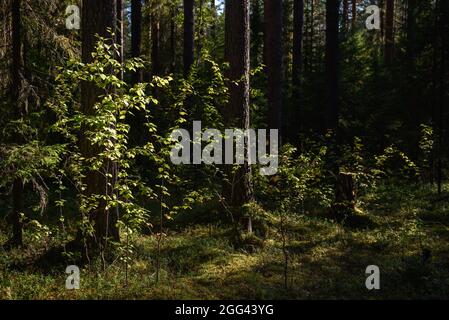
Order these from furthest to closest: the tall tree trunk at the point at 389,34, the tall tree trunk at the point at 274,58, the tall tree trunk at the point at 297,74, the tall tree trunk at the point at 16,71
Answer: the tall tree trunk at the point at 389,34
the tall tree trunk at the point at 297,74
the tall tree trunk at the point at 274,58
the tall tree trunk at the point at 16,71

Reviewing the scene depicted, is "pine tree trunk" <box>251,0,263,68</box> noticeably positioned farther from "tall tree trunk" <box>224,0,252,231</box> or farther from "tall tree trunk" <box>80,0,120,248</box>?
"tall tree trunk" <box>80,0,120,248</box>

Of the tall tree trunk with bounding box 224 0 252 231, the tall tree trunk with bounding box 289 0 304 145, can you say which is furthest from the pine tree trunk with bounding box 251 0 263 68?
the tall tree trunk with bounding box 224 0 252 231

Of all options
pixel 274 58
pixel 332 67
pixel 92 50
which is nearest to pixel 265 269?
pixel 92 50

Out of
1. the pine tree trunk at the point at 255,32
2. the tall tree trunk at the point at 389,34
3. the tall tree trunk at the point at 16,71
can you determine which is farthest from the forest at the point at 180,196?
the pine tree trunk at the point at 255,32

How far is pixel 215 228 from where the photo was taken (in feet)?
34.9

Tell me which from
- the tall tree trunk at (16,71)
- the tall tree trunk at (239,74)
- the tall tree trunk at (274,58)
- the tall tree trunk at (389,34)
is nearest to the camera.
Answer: the tall tree trunk at (16,71)

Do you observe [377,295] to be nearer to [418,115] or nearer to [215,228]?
[215,228]

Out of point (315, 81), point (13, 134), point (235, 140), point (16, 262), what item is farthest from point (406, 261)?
point (315, 81)

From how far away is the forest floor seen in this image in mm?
6914

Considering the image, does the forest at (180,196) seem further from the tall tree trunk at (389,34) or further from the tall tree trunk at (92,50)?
the tall tree trunk at (389,34)

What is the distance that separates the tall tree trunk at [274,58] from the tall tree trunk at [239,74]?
4.69 m

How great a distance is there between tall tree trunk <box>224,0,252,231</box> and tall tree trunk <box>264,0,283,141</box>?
185 inches

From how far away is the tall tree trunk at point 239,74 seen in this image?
980 centimetres

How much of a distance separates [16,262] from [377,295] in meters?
6.64
